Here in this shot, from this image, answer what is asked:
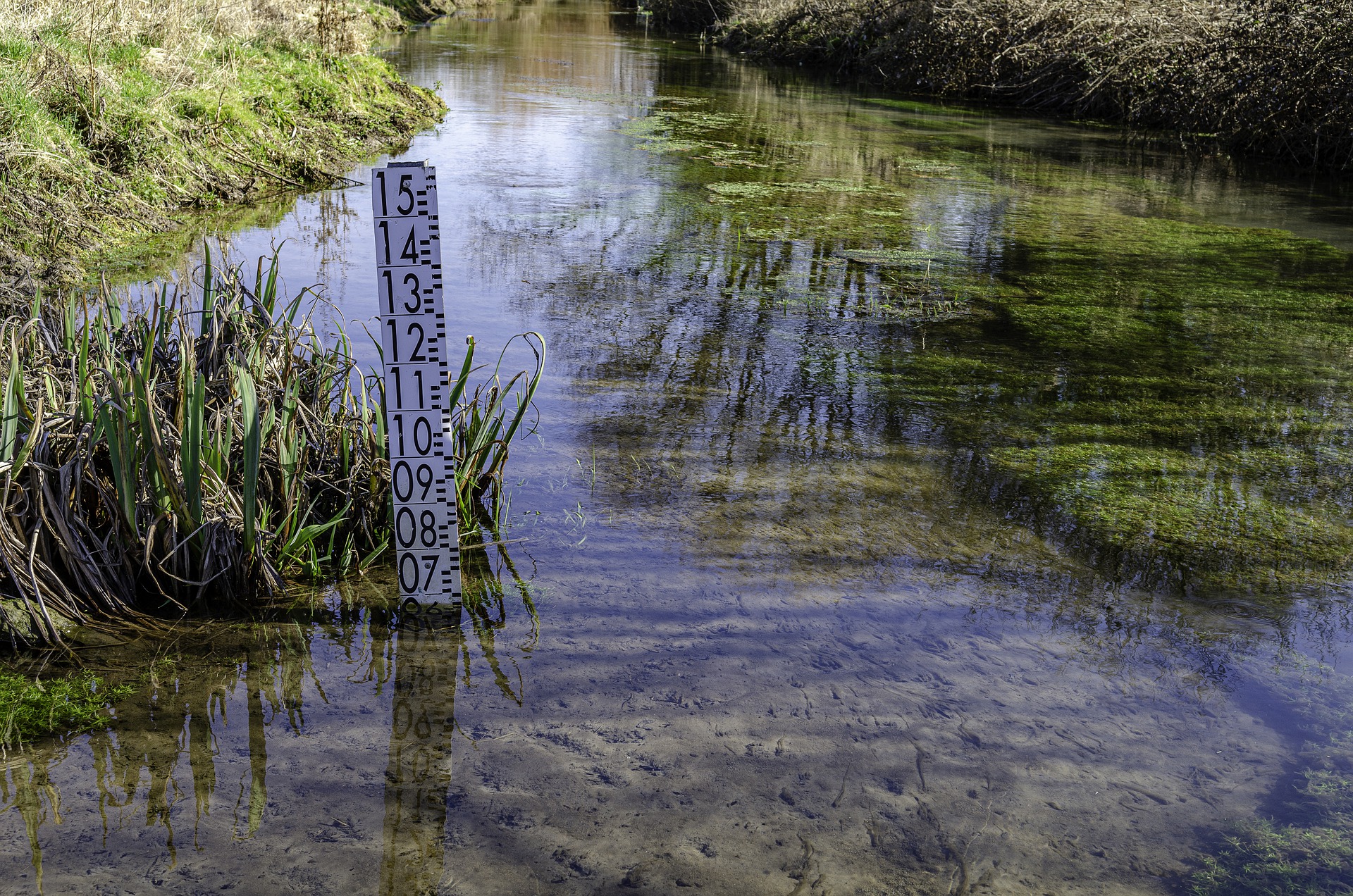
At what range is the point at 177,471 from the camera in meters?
3.15

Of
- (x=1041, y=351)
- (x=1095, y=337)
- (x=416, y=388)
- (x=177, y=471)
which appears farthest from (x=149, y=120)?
(x=1095, y=337)

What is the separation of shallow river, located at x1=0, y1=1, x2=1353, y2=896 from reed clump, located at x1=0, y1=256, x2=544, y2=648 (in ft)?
0.73

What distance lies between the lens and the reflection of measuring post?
117 inches

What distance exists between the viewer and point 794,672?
3.00 m

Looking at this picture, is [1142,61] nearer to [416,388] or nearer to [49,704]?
[416,388]

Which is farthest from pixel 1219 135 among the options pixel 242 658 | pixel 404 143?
pixel 242 658

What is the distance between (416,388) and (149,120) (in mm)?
6516

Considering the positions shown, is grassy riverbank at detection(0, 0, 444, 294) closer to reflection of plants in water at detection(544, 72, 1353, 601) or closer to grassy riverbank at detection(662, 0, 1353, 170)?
reflection of plants in water at detection(544, 72, 1353, 601)

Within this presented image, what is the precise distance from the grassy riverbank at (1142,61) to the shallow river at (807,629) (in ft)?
17.3

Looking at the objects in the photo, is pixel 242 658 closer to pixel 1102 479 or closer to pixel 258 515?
pixel 258 515

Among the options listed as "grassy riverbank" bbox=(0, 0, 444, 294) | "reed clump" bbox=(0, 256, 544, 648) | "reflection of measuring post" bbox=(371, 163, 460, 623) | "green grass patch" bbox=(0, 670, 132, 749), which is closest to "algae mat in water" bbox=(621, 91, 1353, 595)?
"reflection of measuring post" bbox=(371, 163, 460, 623)

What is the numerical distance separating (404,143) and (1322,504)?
405 inches

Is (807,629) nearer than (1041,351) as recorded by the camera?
Yes

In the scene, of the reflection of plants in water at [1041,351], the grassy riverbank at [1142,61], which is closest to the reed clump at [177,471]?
the reflection of plants in water at [1041,351]
